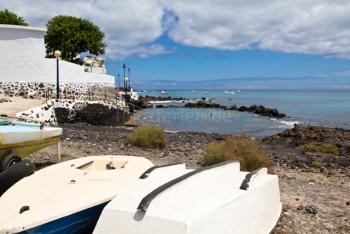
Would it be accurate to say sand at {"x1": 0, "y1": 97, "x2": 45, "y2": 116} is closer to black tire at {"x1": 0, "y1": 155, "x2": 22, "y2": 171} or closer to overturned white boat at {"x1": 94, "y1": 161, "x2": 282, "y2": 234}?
black tire at {"x1": 0, "y1": 155, "x2": 22, "y2": 171}

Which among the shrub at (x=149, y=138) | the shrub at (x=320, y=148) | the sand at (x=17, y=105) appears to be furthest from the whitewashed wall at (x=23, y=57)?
the shrub at (x=320, y=148)

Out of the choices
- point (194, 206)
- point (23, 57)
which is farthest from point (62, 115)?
point (194, 206)

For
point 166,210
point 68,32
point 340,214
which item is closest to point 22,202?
point 166,210

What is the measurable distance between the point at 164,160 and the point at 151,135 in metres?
3.02

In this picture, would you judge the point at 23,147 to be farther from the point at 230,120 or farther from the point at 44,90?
the point at 230,120

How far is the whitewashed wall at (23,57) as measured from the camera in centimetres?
2670

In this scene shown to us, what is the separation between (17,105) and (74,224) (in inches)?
767

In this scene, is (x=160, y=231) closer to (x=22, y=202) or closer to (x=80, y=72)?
(x=22, y=202)

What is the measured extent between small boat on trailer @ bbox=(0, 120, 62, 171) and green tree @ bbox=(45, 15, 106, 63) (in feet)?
123

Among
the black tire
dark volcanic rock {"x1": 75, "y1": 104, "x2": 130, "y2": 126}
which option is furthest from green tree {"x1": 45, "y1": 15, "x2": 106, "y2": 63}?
the black tire

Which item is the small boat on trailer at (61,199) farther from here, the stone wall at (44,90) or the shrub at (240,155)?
the stone wall at (44,90)

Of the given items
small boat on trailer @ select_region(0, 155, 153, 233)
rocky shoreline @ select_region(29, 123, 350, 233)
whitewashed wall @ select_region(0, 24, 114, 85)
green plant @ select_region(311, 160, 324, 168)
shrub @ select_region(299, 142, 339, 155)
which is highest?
whitewashed wall @ select_region(0, 24, 114, 85)

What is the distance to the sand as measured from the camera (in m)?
21.4

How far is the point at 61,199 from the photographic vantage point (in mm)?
5777
